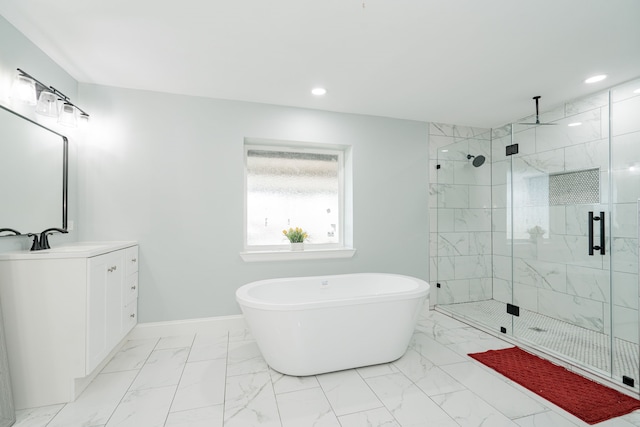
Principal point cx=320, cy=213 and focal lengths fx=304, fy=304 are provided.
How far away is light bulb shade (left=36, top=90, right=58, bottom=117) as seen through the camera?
2047 mm

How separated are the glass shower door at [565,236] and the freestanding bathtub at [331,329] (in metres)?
1.23

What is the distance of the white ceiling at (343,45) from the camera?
1752 mm

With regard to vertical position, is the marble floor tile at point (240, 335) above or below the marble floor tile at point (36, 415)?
below

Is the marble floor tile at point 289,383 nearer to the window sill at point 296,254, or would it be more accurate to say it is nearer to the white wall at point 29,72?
the window sill at point 296,254

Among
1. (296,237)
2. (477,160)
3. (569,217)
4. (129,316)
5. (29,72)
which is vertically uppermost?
(29,72)

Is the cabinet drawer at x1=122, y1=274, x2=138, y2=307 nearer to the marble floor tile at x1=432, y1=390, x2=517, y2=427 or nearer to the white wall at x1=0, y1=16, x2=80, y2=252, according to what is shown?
the white wall at x1=0, y1=16, x2=80, y2=252

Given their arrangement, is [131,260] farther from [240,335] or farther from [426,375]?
[426,375]

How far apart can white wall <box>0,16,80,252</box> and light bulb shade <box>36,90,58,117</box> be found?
0.25 feet

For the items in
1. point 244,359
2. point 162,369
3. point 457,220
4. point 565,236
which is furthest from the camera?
point 457,220

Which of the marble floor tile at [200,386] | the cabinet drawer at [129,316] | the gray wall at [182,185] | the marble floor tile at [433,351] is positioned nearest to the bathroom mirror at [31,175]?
the gray wall at [182,185]

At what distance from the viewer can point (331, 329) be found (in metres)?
2.13

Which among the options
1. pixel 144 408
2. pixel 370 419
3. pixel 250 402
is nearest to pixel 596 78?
pixel 370 419

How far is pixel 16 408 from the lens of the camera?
182 centimetres

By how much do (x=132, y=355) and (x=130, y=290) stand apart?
53 cm
